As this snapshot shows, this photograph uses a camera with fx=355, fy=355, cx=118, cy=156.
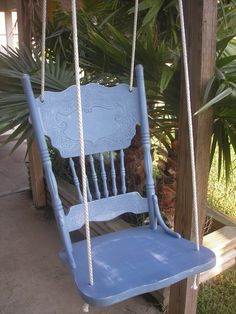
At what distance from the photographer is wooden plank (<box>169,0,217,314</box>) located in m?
1.28

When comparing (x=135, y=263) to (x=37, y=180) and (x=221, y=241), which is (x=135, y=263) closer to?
(x=221, y=241)

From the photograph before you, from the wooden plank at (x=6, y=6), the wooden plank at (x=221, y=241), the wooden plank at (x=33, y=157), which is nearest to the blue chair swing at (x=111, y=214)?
the wooden plank at (x=221, y=241)

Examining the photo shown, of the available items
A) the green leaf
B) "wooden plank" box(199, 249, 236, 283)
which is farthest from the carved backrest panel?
"wooden plank" box(199, 249, 236, 283)

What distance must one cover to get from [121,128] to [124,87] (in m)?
0.16

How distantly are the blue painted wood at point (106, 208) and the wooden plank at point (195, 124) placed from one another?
0.58 feet

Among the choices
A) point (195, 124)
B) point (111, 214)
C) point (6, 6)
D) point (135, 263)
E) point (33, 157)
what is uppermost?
point (6, 6)

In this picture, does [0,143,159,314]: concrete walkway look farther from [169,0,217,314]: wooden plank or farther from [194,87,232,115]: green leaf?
[194,87,232,115]: green leaf

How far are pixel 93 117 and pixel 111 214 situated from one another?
0.39 metres

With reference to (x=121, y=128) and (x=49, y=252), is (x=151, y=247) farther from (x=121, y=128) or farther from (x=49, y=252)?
(x=49, y=252)

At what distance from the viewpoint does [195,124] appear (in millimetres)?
1362

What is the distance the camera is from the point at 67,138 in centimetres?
134

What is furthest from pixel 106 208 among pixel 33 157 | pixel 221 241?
pixel 33 157

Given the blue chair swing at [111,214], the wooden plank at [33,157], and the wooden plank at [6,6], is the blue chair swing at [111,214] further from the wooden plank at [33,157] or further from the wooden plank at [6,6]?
the wooden plank at [6,6]

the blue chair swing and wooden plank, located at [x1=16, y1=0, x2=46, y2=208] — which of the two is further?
wooden plank, located at [x1=16, y1=0, x2=46, y2=208]
